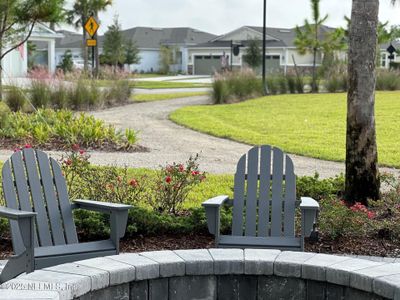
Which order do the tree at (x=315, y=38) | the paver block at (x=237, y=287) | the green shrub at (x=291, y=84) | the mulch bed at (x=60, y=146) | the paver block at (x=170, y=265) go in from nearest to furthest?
the paver block at (x=170, y=265) → the paver block at (x=237, y=287) → the mulch bed at (x=60, y=146) → the green shrub at (x=291, y=84) → the tree at (x=315, y=38)

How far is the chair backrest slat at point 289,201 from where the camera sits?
243 inches

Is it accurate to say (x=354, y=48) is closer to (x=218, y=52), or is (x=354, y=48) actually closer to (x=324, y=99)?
(x=324, y=99)

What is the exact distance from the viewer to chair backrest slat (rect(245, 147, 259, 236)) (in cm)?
622

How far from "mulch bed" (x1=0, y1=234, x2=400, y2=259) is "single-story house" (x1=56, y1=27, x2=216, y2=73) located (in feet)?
212

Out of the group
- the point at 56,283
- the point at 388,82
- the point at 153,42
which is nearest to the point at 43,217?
the point at 56,283

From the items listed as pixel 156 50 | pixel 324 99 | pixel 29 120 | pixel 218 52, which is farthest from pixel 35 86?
pixel 156 50

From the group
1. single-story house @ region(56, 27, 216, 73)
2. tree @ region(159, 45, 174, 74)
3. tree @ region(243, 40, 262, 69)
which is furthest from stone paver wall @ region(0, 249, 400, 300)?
single-story house @ region(56, 27, 216, 73)

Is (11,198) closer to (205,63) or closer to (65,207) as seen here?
(65,207)

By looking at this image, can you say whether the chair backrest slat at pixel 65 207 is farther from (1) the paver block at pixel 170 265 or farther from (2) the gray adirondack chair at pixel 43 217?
(1) the paver block at pixel 170 265

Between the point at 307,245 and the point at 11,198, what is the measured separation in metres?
2.65

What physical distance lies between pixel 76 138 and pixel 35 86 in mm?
7443

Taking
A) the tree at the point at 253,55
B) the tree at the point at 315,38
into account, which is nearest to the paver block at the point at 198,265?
the tree at the point at 315,38

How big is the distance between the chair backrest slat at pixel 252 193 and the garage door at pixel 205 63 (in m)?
61.2

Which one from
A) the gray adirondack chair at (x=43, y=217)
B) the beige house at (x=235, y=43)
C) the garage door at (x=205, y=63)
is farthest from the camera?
the garage door at (x=205, y=63)
